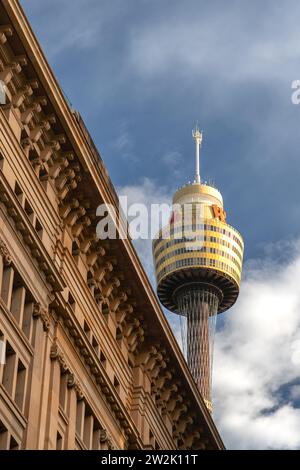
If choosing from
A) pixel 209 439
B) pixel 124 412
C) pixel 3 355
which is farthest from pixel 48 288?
pixel 209 439

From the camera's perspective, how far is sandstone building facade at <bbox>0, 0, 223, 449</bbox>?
56.1 m

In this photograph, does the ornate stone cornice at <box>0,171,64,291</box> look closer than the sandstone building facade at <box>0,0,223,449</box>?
Yes

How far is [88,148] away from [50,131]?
332 cm

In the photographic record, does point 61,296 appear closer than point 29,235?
No

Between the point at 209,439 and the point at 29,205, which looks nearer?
the point at 29,205

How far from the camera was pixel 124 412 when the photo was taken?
6969 centimetres

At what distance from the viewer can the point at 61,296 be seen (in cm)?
Result: 6147

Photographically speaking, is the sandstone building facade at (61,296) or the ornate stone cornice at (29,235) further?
the sandstone building facade at (61,296)

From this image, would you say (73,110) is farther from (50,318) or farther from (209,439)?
(209,439)

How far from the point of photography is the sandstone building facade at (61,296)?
5612 cm

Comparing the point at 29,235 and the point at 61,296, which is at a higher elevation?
the point at 29,235
